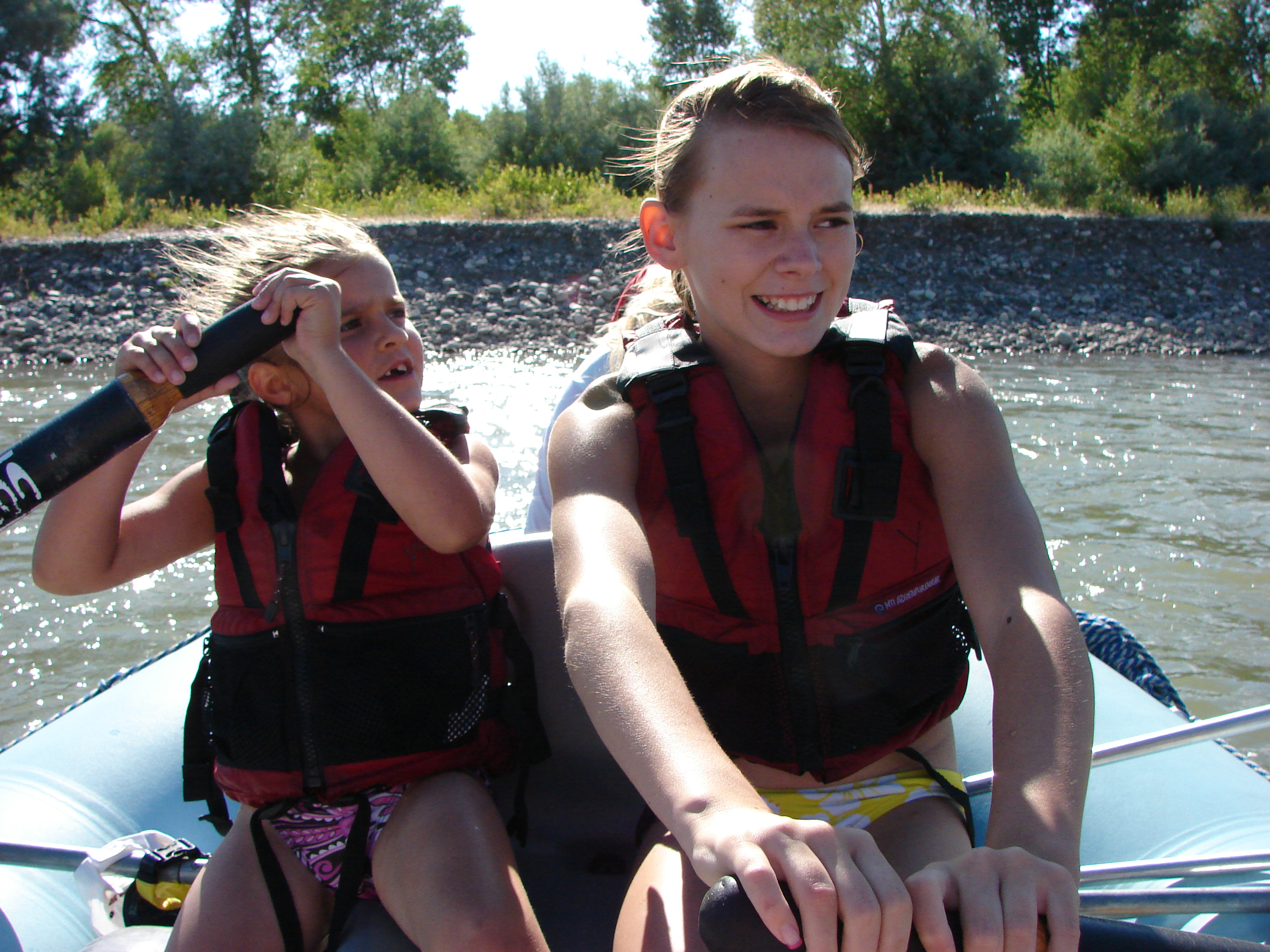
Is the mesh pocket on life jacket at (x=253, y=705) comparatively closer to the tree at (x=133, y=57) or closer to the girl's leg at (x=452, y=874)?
the girl's leg at (x=452, y=874)

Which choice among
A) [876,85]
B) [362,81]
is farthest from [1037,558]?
[362,81]

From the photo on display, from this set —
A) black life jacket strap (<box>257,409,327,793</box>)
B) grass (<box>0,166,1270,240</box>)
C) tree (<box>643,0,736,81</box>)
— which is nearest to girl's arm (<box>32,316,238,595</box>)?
black life jacket strap (<box>257,409,327,793</box>)

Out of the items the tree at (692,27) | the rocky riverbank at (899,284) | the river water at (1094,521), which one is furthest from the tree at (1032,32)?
the river water at (1094,521)

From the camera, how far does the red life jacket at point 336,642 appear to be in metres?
1.21

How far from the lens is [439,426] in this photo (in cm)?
143

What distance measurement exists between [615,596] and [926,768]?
44 cm

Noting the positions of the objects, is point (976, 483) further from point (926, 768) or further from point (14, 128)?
point (14, 128)

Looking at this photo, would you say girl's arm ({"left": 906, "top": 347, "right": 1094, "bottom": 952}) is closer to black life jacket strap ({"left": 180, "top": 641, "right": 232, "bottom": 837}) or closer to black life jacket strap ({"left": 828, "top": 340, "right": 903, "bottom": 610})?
black life jacket strap ({"left": 828, "top": 340, "right": 903, "bottom": 610})

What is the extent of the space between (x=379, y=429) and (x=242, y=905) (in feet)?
1.76

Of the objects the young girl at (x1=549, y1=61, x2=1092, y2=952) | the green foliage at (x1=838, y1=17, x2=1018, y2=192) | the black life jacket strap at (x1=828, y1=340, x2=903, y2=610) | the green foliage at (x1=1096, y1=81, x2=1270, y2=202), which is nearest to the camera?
the young girl at (x1=549, y1=61, x2=1092, y2=952)

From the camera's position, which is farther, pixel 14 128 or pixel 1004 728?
pixel 14 128

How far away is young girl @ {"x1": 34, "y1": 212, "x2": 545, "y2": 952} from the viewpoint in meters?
1.12

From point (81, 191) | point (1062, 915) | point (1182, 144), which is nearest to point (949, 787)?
point (1062, 915)

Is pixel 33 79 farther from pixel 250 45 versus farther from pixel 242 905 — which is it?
pixel 242 905
